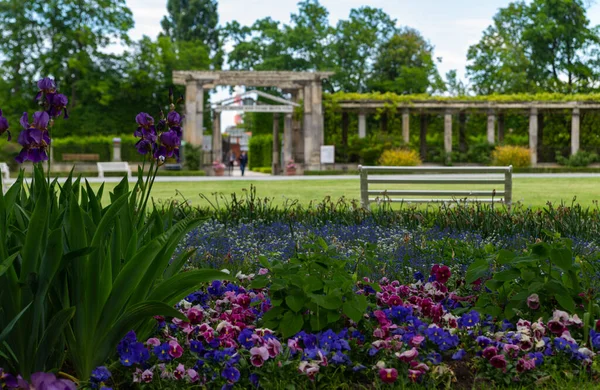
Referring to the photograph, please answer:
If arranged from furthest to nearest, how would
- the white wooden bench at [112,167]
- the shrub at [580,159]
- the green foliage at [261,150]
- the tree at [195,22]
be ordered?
the tree at [195,22]
the green foliage at [261,150]
the shrub at [580,159]
the white wooden bench at [112,167]

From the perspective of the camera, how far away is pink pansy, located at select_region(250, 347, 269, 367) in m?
3.24

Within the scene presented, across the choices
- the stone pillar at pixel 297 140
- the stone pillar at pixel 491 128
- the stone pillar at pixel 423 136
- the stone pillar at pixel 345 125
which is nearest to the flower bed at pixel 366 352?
the stone pillar at pixel 297 140

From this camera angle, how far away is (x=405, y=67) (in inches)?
1938

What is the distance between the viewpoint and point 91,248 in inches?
116

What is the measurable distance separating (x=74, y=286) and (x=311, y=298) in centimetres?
108

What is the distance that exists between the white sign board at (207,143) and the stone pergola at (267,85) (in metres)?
0.33

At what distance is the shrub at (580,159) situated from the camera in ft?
129

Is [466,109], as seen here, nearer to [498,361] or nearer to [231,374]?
[498,361]

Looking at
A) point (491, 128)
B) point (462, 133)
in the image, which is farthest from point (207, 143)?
point (462, 133)

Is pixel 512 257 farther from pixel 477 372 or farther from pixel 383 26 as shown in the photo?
pixel 383 26

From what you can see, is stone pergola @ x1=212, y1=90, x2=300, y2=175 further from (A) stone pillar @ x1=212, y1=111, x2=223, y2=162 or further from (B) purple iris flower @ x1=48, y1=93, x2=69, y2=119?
(B) purple iris flower @ x1=48, y1=93, x2=69, y2=119

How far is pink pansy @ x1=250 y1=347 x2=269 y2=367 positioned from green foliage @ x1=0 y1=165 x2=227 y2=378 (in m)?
0.37

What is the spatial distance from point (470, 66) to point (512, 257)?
4981 centimetres

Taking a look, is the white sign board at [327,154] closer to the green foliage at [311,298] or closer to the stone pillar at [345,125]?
the stone pillar at [345,125]
